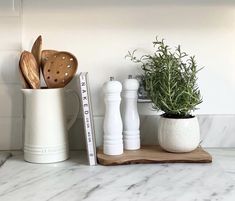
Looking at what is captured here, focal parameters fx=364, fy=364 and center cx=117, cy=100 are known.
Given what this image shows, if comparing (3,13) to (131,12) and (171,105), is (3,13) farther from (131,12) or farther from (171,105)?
(171,105)

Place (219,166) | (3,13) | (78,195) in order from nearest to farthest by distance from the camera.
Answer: (78,195) → (219,166) → (3,13)

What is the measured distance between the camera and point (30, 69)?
41.9 inches

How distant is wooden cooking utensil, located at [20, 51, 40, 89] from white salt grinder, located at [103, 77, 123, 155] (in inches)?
8.0

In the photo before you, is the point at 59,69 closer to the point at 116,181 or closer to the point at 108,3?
the point at 108,3

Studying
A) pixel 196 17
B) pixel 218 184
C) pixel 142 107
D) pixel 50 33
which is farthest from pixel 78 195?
pixel 196 17

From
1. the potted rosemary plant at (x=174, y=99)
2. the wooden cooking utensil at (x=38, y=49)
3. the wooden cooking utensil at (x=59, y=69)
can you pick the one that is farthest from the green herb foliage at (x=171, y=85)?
the wooden cooking utensil at (x=38, y=49)

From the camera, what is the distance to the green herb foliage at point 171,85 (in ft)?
3.52

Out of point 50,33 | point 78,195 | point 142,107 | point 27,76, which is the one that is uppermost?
point 50,33

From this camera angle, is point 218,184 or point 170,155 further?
point 170,155

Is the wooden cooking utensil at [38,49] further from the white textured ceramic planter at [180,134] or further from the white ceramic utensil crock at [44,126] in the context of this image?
the white textured ceramic planter at [180,134]

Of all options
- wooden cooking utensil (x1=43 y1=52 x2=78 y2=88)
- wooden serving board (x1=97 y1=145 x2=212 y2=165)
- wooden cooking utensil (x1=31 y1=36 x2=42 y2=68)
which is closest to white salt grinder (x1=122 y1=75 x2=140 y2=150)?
wooden serving board (x1=97 y1=145 x2=212 y2=165)

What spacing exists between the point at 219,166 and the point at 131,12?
0.56m

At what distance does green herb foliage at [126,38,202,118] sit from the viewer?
107 centimetres

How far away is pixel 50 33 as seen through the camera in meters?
1.19
